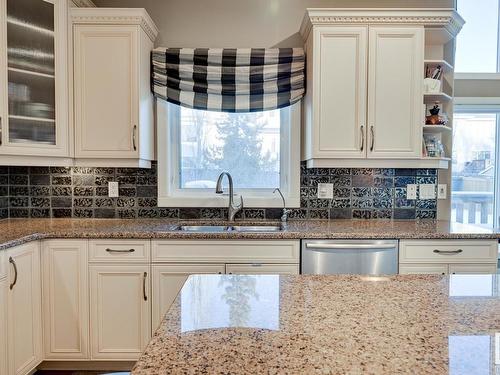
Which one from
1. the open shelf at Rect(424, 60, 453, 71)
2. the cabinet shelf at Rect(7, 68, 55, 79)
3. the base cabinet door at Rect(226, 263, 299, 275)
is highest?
the open shelf at Rect(424, 60, 453, 71)

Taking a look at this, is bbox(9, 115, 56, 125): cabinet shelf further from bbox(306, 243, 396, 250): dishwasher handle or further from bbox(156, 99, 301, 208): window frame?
bbox(306, 243, 396, 250): dishwasher handle

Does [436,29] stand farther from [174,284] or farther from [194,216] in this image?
[174,284]

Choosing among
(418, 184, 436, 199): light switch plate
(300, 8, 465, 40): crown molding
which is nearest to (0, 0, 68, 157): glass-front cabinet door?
(300, 8, 465, 40): crown molding

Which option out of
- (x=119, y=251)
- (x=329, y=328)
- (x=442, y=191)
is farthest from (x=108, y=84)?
(x=442, y=191)

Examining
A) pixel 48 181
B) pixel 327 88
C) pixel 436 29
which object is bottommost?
pixel 48 181

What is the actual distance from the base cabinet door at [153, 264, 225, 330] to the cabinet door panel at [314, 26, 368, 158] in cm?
109

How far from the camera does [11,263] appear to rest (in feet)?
6.42

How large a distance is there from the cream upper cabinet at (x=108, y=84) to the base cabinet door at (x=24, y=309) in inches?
30.8

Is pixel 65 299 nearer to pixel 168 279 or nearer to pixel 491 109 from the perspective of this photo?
pixel 168 279

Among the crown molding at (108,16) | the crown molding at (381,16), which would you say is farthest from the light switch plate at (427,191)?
the crown molding at (108,16)

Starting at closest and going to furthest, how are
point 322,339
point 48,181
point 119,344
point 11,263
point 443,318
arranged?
point 322,339
point 443,318
point 11,263
point 119,344
point 48,181

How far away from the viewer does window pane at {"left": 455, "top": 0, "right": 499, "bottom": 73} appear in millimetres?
3070

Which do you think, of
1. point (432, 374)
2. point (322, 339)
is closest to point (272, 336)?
point (322, 339)

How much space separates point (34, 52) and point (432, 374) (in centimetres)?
271
